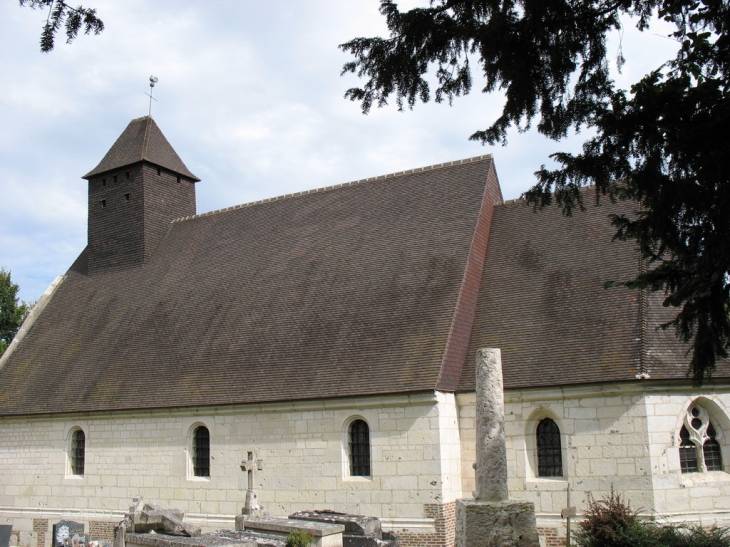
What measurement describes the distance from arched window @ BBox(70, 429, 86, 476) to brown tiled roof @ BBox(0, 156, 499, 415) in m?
0.84

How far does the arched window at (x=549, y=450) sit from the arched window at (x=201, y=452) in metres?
7.37

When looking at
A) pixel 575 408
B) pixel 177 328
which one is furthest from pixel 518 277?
pixel 177 328

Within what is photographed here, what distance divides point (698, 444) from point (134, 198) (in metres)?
17.7

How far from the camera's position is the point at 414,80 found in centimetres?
605

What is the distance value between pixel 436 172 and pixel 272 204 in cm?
540

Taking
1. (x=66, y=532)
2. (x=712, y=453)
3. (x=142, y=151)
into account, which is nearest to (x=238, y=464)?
(x=66, y=532)

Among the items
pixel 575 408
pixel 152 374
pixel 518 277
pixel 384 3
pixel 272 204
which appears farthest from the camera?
pixel 272 204

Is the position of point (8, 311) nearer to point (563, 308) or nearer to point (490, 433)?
point (563, 308)

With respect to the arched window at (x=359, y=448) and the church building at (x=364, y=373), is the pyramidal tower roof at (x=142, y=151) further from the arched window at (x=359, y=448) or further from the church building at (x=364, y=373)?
the arched window at (x=359, y=448)

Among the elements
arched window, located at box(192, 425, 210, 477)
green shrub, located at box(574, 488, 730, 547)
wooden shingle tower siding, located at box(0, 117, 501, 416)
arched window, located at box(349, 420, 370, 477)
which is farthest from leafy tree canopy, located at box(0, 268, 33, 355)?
green shrub, located at box(574, 488, 730, 547)

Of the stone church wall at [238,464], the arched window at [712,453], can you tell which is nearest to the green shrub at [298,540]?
the stone church wall at [238,464]

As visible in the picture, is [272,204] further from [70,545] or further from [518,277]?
[70,545]

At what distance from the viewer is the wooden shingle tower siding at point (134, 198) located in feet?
77.3

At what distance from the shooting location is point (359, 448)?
15.3 meters
